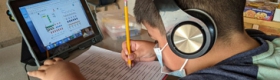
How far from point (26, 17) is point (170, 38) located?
0.49m

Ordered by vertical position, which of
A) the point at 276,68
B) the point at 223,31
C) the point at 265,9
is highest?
the point at 223,31

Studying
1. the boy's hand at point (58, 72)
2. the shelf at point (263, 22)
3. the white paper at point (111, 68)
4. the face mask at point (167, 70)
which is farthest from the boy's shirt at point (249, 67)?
the shelf at point (263, 22)

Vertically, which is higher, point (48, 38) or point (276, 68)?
point (48, 38)

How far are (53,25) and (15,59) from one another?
7.7 inches

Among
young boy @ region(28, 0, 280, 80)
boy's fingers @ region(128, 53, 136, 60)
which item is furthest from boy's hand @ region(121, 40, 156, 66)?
young boy @ region(28, 0, 280, 80)

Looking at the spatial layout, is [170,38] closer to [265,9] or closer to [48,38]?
[48,38]

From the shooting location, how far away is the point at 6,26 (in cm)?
143

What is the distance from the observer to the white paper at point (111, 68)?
0.78 meters

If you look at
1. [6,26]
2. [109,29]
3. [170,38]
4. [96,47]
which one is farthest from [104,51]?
[6,26]

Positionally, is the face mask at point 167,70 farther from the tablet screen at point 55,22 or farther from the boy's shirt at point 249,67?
the tablet screen at point 55,22

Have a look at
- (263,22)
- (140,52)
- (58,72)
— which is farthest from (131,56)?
(263,22)

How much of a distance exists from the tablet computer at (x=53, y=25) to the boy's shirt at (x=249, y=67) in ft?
1.62

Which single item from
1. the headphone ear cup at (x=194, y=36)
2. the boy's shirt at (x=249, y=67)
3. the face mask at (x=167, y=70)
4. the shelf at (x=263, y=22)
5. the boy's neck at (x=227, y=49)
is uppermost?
the headphone ear cup at (x=194, y=36)

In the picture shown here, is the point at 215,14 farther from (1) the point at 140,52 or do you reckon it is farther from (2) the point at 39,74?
(2) the point at 39,74
